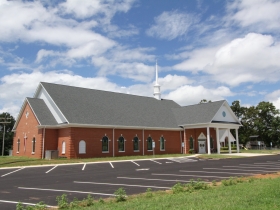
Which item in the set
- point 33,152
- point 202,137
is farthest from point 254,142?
point 33,152

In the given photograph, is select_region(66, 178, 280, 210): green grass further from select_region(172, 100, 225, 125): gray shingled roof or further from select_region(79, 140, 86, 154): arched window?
select_region(172, 100, 225, 125): gray shingled roof

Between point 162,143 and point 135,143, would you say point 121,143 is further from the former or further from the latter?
point 162,143

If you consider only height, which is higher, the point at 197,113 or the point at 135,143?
the point at 197,113

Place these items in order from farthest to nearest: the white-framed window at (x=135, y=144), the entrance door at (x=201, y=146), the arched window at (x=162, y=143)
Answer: the entrance door at (x=201, y=146)
the arched window at (x=162, y=143)
the white-framed window at (x=135, y=144)

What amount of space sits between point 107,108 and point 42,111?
7821 millimetres

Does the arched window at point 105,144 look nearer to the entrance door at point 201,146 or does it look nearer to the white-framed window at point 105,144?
the white-framed window at point 105,144

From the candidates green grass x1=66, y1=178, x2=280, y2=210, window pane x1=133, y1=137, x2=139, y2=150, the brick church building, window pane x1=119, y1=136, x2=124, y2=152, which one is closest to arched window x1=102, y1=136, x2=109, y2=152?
the brick church building

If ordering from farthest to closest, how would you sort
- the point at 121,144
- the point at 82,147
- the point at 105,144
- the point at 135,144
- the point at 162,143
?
1. the point at 162,143
2. the point at 135,144
3. the point at 121,144
4. the point at 105,144
5. the point at 82,147

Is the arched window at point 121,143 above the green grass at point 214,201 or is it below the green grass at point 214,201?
above

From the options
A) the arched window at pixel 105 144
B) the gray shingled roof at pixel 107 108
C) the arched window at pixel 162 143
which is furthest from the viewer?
the arched window at pixel 162 143

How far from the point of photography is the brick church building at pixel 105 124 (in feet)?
107

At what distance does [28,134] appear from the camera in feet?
116

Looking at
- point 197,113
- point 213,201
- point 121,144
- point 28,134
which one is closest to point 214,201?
point 213,201

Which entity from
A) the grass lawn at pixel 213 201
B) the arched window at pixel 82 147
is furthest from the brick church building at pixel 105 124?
the grass lawn at pixel 213 201
